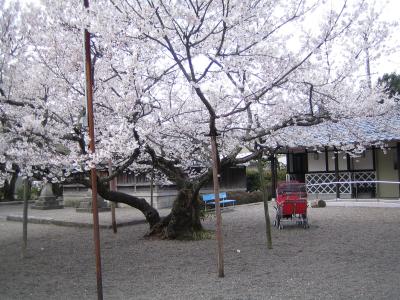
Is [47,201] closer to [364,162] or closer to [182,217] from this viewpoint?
[182,217]

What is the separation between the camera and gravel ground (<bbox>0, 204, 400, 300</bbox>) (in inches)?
230

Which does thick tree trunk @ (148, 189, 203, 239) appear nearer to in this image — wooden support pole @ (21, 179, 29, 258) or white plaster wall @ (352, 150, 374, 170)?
wooden support pole @ (21, 179, 29, 258)

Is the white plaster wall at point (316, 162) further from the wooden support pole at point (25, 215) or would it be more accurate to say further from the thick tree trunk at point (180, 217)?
the wooden support pole at point (25, 215)

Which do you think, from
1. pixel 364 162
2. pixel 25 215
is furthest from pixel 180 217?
pixel 364 162

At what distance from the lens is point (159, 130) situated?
28.6 feet

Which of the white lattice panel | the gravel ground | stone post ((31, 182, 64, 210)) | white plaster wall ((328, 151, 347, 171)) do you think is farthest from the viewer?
stone post ((31, 182, 64, 210))

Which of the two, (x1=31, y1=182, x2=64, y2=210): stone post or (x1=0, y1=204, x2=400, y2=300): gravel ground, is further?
(x1=31, y1=182, x2=64, y2=210): stone post

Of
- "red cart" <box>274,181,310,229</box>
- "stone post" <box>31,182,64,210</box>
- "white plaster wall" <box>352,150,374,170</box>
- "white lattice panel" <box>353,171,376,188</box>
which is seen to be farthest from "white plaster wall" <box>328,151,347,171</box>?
"stone post" <box>31,182,64,210</box>

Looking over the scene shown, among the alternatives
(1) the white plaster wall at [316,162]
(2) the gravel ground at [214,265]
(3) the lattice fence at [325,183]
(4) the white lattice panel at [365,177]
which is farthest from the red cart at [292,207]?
(1) the white plaster wall at [316,162]

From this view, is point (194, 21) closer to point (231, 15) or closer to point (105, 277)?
point (231, 15)

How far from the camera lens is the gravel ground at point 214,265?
5.85 m

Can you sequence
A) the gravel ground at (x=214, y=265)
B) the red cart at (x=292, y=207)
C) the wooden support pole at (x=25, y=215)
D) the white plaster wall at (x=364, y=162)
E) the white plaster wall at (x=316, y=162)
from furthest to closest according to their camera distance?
1. the white plaster wall at (x=316, y=162)
2. the white plaster wall at (x=364, y=162)
3. the red cart at (x=292, y=207)
4. the wooden support pole at (x=25, y=215)
5. the gravel ground at (x=214, y=265)

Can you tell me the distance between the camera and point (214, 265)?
7457 millimetres

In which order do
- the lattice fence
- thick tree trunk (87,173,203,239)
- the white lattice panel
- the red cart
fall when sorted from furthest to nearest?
the lattice fence → the white lattice panel → the red cart → thick tree trunk (87,173,203,239)
